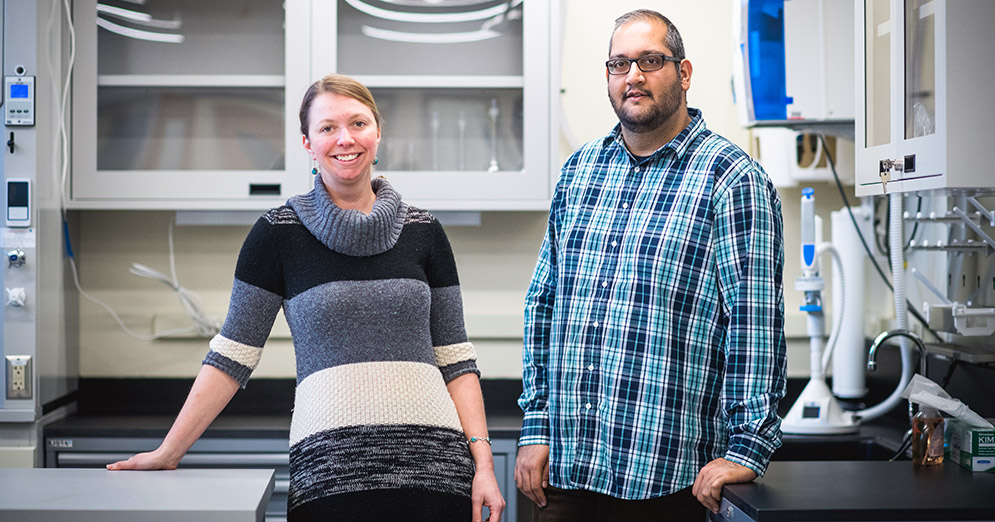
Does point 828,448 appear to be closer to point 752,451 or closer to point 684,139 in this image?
point 752,451

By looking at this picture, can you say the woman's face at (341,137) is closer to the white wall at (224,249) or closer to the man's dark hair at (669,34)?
the man's dark hair at (669,34)

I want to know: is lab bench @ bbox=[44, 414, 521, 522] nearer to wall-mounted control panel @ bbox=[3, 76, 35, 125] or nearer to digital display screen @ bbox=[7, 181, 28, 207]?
digital display screen @ bbox=[7, 181, 28, 207]

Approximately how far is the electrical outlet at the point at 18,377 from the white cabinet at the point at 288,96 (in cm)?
44

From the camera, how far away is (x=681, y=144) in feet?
5.22

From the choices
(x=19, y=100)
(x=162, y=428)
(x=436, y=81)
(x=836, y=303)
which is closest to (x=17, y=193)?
(x=19, y=100)

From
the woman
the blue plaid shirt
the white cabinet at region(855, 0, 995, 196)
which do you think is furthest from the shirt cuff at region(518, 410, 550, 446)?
the white cabinet at region(855, 0, 995, 196)

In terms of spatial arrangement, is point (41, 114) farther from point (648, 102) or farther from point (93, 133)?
point (648, 102)

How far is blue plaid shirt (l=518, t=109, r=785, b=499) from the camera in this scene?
147 centimetres

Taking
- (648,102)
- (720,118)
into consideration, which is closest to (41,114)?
(648,102)

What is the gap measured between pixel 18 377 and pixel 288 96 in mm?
1010

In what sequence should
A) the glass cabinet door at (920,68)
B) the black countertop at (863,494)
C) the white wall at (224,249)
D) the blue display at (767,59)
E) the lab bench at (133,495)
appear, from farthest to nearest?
the white wall at (224,249) → the blue display at (767,59) → the glass cabinet door at (920,68) → the black countertop at (863,494) → the lab bench at (133,495)

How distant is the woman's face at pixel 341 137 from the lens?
4.89 ft

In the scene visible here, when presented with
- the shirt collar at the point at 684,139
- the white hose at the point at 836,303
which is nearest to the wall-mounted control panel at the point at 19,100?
the shirt collar at the point at 684,139

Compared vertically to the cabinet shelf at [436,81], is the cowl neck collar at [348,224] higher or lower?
lower
